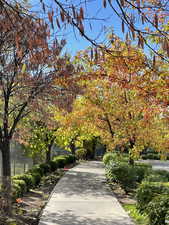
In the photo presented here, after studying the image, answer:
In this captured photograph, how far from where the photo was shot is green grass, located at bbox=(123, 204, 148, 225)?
6785 millimetres

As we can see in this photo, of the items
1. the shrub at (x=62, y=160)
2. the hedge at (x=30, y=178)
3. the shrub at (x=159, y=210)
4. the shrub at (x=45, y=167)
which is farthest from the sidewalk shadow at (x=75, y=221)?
the shrub at (x=62, y=160)

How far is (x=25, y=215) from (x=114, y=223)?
92.1 inches

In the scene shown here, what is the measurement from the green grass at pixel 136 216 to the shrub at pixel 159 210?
0.70 meters

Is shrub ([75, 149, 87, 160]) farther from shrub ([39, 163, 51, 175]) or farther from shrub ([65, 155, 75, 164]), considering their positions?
shrub ([39, 163, 51, 175])

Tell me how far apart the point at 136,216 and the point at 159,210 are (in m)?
2.00

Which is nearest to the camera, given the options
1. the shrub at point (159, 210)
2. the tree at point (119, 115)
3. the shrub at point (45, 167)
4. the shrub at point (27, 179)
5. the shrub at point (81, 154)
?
the shrub at point (159, 210)

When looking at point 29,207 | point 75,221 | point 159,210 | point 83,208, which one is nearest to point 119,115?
point 83,208

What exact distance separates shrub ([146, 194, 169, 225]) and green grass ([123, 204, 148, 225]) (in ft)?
2.29

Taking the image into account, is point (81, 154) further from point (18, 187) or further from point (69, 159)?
point (18, 187)

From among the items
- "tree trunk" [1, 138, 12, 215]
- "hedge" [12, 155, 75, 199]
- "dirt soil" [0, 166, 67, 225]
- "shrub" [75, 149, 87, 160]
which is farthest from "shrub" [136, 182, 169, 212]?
"shrub" [75, 149, 87, 160]

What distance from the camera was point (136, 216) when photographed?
7.52 m

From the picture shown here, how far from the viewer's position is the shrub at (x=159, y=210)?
564 cm

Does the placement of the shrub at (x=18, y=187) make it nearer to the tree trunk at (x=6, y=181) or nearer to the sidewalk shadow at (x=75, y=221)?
the tree trunk at (x=6, y=181)

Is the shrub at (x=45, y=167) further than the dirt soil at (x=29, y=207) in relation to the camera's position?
Yes
